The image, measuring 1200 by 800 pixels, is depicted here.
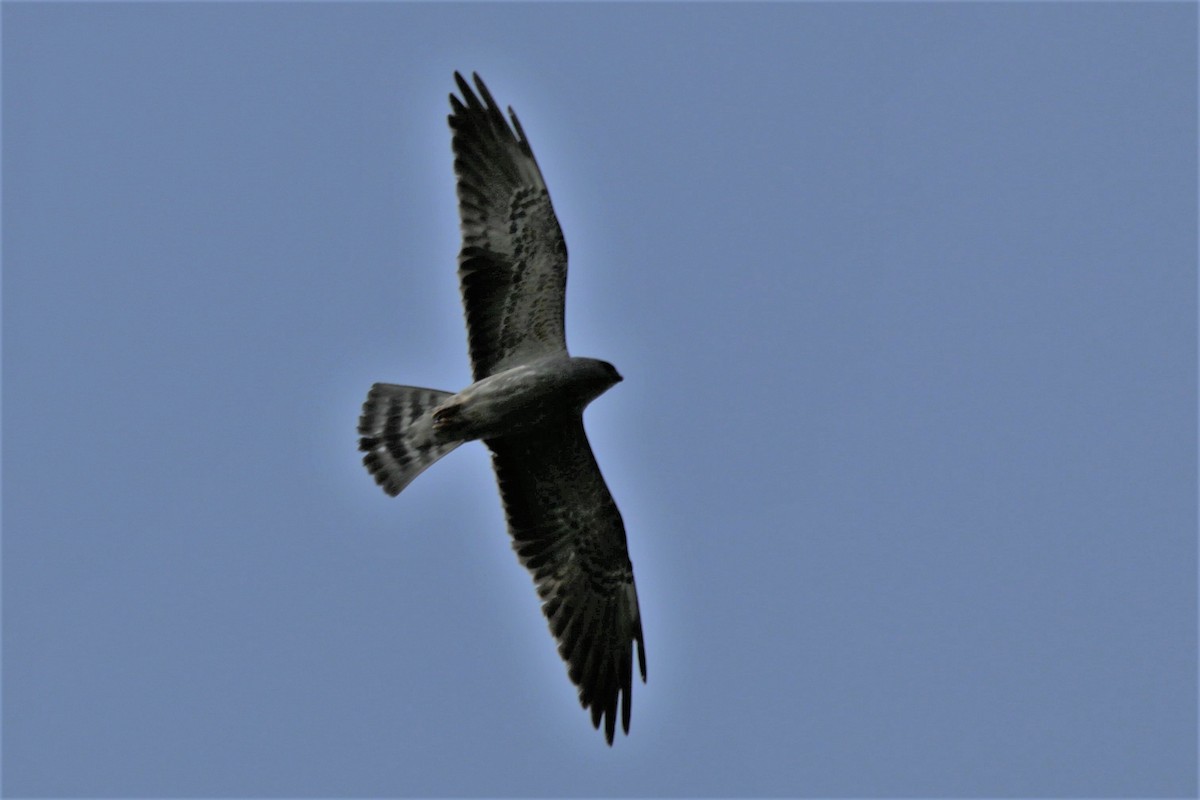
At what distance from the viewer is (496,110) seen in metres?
14.5

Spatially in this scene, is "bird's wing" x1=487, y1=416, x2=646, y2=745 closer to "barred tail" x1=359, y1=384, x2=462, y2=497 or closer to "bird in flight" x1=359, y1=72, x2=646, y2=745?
"bird in flight" x1=359, y1=72, x2=646, y2=745

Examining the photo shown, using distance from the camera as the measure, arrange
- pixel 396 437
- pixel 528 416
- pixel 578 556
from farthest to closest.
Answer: pixel 578 556 < pixel 396 437 < pixel 528 416

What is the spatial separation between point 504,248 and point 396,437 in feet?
5.69

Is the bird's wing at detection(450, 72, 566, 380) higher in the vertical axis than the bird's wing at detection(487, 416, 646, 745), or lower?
higher

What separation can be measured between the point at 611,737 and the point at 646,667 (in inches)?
25.0

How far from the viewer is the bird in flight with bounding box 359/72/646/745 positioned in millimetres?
14250

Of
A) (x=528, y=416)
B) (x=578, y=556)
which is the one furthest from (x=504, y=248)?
(x=578, y=556)

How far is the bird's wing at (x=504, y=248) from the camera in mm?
14320

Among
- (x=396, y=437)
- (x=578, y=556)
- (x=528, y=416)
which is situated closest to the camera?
(x=528, y=416)

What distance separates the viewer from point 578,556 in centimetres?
1495

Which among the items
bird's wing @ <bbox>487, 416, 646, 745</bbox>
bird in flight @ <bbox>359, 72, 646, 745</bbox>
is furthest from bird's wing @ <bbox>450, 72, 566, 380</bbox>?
bird's wing @ <bbox>487, 416, 646, 745</bbox>

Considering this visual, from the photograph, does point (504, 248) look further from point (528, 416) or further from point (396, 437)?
point (396, 437)

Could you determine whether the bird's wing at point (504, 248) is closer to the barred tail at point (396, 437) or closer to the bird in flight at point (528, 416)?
the bird in flight at point (528, 416)

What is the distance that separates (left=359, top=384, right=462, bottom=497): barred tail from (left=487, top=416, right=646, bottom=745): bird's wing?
23.4 inches
